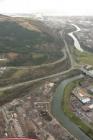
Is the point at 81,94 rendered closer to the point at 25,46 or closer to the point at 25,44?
the point at 25,46

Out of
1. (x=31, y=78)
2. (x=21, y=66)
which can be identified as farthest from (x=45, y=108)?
(x=21, y=66)

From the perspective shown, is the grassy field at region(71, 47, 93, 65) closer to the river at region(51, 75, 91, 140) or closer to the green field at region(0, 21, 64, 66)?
the green field at region(0, 21, 64, 66)

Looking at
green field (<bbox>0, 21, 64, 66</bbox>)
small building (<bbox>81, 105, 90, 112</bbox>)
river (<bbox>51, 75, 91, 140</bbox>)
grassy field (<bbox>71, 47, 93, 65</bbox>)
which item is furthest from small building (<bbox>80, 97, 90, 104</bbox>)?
grassy field (<bbox>71, 47, 93, 65</bbox>)

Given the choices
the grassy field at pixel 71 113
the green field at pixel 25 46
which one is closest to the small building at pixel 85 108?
the grassy field at pixel 71 113

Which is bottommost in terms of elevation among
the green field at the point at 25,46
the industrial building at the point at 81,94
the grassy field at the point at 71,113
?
the grassy field at the point at 71,113

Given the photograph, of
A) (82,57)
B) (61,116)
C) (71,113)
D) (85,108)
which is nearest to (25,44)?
(82,57)

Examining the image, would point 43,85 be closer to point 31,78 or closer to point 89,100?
point 31,78

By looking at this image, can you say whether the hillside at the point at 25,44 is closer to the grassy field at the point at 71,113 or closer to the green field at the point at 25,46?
the green field at the point at 25,46
